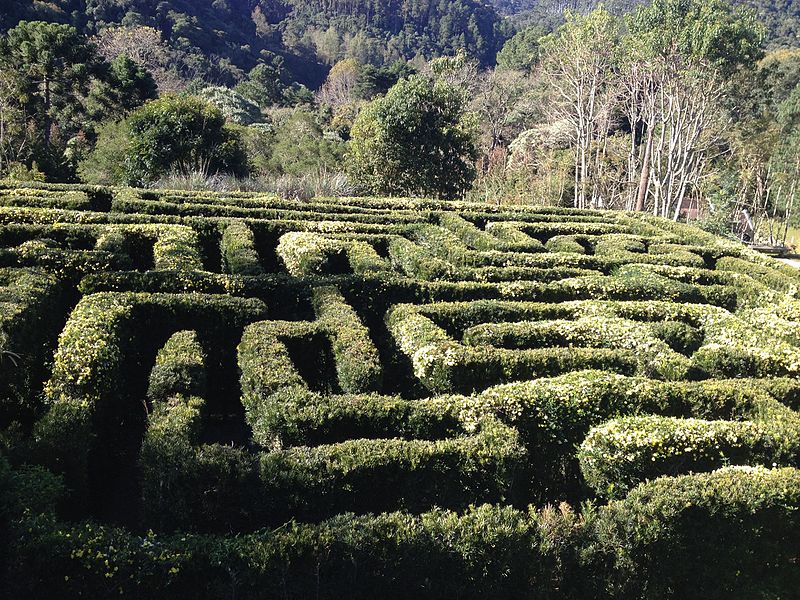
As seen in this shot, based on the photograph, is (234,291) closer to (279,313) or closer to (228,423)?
(279,313)

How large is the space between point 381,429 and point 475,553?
2.03 metres

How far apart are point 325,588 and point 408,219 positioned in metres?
12.0

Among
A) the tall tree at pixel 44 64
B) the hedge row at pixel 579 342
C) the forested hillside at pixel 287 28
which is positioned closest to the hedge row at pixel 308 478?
the hedge row at pixel 579 342

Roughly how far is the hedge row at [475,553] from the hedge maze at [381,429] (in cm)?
2

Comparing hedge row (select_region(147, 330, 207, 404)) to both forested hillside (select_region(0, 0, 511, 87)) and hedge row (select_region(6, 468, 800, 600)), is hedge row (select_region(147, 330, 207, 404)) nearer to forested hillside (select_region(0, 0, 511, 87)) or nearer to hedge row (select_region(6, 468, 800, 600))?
hedge row (select_region(6, 468, 800, 600))

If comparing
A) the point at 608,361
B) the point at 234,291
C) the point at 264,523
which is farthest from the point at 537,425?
the point at 234,291

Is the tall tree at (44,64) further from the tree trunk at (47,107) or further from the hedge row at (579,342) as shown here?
the hedge row at (579,342)

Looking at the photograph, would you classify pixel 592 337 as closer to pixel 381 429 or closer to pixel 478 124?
pixel 381 429

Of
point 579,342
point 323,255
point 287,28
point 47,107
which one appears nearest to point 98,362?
point 323,255

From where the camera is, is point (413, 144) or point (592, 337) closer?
point (592, 337)

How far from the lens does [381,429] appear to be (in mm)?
6719

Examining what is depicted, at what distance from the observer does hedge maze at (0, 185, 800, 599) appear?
4.89m

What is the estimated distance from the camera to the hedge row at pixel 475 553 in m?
4.44

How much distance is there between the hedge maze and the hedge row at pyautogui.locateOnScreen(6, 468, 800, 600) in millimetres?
18
